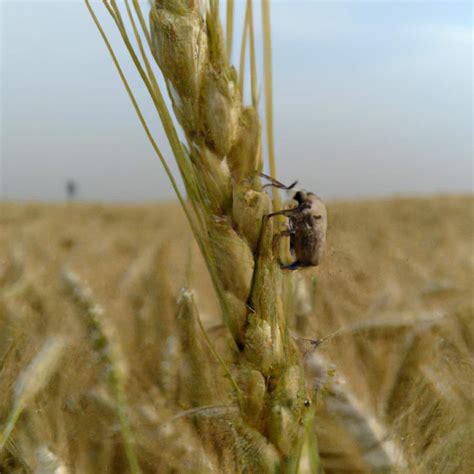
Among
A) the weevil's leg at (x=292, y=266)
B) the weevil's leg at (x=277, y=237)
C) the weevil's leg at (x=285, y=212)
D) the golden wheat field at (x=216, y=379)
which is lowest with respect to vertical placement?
the golden wheat field at (x=216, y=379)

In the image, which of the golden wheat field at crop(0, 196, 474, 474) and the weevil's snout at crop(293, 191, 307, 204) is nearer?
the weevil's snout at crop(293, 191, 307, 204)

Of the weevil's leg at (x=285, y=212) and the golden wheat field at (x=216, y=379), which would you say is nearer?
the weevil's leg at (x=285, y=212)

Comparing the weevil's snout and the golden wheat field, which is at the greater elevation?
the weevil's snout

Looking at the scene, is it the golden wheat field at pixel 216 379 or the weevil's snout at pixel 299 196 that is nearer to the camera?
the weevil's snout at pixel 299 196

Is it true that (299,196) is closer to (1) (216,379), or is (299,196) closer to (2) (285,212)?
(2) (285,212)

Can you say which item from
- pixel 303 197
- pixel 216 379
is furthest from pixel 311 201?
pixel 216 379

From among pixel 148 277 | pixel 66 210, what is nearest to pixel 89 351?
pixel 148 277

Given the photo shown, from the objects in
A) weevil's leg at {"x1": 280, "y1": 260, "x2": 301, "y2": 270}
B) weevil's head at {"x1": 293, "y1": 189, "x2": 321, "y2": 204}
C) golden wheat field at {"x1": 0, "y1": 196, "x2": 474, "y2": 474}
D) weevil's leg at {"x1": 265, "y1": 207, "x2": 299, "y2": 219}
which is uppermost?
weevil's head at {"x1": 293, "y1": 189, "x2": 321, "y2": 204}

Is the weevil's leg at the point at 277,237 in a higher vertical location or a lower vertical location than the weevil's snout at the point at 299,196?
lower
